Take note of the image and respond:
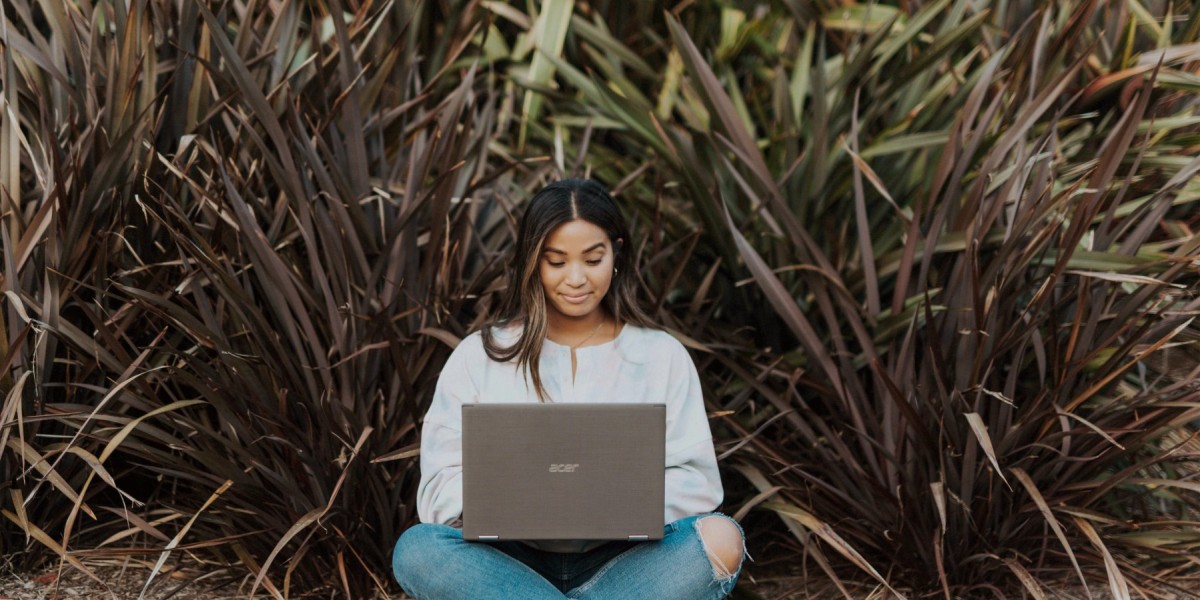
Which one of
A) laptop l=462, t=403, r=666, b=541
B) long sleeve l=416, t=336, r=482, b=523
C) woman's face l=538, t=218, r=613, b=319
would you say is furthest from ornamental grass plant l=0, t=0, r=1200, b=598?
laptop l=462, t=403, r=666, b=541

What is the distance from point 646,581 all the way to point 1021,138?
5.84 feet

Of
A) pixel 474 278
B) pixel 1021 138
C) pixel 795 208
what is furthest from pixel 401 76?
pixel 1021 138

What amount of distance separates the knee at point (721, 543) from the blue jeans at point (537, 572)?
1cm

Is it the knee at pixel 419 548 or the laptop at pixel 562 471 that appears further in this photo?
the knee at pixel 419 548

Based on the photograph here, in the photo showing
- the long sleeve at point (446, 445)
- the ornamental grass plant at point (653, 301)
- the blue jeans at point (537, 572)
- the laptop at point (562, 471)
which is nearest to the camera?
the laptop at point (562, 471)

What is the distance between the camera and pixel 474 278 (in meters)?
3.36

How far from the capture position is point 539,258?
268 cm

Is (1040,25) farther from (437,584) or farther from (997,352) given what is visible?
(437,584)

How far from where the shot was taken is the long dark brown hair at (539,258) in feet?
8.68

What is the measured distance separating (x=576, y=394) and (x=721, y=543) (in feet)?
1.48

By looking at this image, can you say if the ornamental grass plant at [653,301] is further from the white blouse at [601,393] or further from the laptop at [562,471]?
the laptop at [562,471]

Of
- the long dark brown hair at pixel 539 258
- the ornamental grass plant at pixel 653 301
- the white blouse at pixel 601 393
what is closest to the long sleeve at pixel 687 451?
the white blouse at pixel 601 393

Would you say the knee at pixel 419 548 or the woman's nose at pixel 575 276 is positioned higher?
the woman's nose at pixel 575 276

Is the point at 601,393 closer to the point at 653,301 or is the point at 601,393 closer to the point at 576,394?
the point at 576,394
